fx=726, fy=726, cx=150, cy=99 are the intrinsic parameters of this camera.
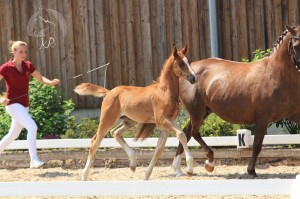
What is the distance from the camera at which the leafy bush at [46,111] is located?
12.3m

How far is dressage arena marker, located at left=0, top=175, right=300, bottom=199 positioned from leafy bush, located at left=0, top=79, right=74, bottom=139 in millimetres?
5419

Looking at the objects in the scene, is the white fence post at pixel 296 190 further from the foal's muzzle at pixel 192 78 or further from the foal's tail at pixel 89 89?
the foal's tail at pixel 89 89

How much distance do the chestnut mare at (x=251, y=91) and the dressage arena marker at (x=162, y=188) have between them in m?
2.89

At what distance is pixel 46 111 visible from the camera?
12.6m

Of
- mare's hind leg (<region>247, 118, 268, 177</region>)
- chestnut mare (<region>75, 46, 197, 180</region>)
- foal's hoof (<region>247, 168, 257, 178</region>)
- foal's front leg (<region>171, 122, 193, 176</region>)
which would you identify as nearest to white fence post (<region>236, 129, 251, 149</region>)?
mare's hind leg (<region>247, 118, 268, 177</region>)

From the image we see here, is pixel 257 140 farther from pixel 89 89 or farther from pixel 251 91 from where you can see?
pixel 89 89

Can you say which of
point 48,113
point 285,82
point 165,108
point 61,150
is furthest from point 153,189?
point 48,113

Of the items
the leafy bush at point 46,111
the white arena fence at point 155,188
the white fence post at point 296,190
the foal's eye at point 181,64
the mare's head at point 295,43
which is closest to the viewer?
the white fence post at point 296,190

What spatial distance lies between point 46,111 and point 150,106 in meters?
3.97

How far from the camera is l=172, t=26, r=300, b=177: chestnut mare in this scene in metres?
9.15

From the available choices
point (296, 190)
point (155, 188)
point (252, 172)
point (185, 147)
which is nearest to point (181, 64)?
point (185, 147)

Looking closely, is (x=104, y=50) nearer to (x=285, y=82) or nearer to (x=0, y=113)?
(x=0, y=113)

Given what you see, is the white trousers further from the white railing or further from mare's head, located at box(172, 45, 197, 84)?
mare's head, located at box(172, 45, 197, 84)

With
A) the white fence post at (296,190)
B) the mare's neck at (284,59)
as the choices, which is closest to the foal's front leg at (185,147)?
the mare's neck at (284,59)
